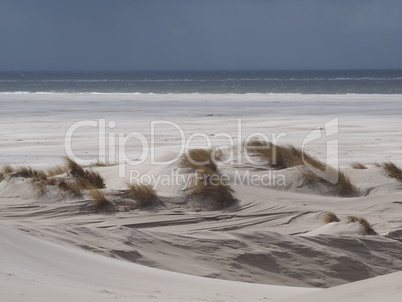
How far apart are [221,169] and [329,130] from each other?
10.8m

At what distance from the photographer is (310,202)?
9398mm

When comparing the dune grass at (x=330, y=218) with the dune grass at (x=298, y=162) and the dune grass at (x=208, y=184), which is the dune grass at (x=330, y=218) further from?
the dune grass at (x=298, y=162)

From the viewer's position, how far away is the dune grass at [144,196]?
8773mm

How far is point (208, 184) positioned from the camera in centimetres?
924

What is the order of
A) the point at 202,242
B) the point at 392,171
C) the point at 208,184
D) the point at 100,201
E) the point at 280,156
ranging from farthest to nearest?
the point at 280,156, the point at 392,171, the point at 208,184, the point at 100,201, the point at 202,242

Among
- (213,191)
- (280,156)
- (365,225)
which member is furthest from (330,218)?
(280,156)

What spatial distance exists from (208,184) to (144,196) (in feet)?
2.83

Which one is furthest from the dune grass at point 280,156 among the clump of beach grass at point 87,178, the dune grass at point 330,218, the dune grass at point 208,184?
the clump of beach grass at point 87,178

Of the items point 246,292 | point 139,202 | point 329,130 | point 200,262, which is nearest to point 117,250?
point 200,262

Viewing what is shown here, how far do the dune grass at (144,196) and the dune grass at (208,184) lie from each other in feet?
1.55

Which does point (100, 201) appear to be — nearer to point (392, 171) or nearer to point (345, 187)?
point (345, 187)

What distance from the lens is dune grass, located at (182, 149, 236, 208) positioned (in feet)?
29.7

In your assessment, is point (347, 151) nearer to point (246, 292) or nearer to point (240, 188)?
point (240, 188)

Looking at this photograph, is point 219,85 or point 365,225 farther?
point 219,85
